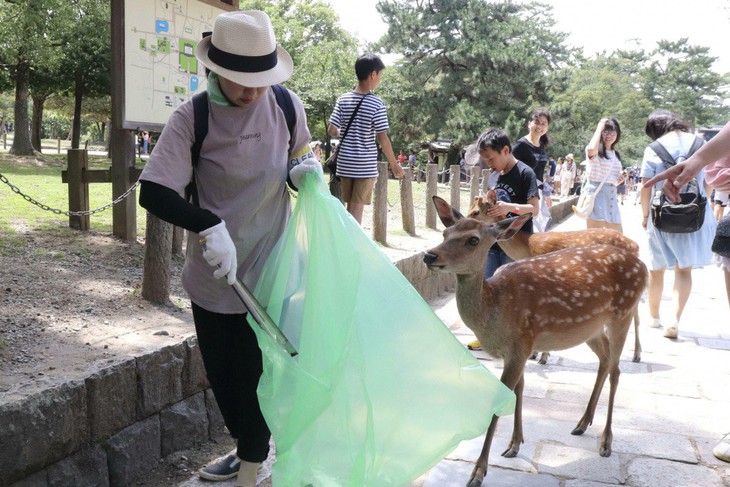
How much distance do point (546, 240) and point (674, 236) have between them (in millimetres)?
1588

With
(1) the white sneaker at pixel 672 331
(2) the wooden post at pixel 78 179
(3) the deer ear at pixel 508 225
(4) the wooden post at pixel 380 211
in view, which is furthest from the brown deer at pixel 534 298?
(4) the wooden post at pixel 380 211

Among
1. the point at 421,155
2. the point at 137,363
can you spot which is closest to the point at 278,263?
the point at 137,363

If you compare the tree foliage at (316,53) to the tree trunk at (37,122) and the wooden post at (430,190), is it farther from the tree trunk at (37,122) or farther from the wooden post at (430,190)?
the wooden post at (430,190)

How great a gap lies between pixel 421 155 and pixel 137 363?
1480 inches

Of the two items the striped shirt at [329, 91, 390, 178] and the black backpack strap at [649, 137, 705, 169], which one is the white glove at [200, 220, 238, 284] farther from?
the black backpack strap at [649, 137, 705, 169]

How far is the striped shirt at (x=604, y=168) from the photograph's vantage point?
281 inches

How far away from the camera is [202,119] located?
255 centimetres

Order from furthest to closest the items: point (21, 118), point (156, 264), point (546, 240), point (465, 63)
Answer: point (465, 63) → point (21, 118) → point (546, 240) → point (156, 264)

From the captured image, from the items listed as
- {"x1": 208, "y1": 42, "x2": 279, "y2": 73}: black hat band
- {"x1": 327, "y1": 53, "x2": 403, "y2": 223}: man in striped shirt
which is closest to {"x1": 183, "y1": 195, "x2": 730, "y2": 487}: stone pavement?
{"x1": 327, "y1": 53, "x2": 403, "y2": 223}: man in striped shirt

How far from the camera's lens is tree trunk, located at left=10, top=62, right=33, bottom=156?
73.7 ft

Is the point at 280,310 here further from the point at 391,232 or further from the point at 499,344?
the point at 391,232

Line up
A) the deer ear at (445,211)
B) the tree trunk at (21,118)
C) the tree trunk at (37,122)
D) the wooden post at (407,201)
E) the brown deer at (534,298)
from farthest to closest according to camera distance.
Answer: the tree trunk at (37,122) → the tree trunk at (21,118) → the wooden post at (407,201) → the deer ear at (445,211) → the brown deer at (534,298)

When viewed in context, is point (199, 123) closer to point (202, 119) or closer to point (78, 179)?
point (202, 119)

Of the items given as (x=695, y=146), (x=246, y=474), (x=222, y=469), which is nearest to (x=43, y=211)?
(x=222, y=469)
